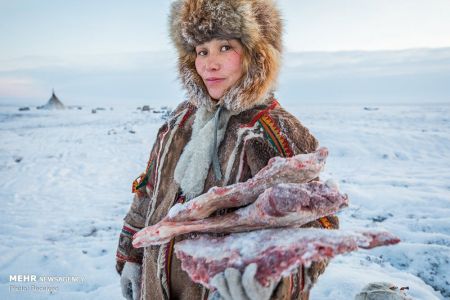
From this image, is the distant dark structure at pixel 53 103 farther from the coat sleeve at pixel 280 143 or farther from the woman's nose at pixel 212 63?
the coat sleeve at pixel 280 143

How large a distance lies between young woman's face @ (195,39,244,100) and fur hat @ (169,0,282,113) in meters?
0.03

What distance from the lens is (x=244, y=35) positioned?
1359 millimetres

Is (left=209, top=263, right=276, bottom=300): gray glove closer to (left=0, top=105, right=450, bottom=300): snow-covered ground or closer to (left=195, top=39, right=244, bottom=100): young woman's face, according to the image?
(left=195, top=39, right=244, bottom=100): young woman's face

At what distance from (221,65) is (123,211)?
13.0 ft

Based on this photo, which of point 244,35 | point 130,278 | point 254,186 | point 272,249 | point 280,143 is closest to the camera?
point 272,249

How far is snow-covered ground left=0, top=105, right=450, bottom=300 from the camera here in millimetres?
2801

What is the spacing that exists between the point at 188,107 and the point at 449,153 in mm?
9619

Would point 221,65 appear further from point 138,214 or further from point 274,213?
point 138,214

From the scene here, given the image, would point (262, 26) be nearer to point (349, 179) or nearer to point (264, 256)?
point (264, 256)

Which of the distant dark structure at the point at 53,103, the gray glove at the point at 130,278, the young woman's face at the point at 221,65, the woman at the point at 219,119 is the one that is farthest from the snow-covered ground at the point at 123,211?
the distant dark structure at the point at 53,103

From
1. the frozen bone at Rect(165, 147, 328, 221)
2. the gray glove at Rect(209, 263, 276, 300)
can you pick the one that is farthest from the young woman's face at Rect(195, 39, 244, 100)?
the gray glove at Rect(209, 263, 276, 300)

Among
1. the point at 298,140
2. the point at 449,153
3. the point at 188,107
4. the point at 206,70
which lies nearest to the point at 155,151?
the point at 188,107

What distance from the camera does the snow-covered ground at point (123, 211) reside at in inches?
110

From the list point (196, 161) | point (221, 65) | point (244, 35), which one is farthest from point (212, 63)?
point (196, 161)
